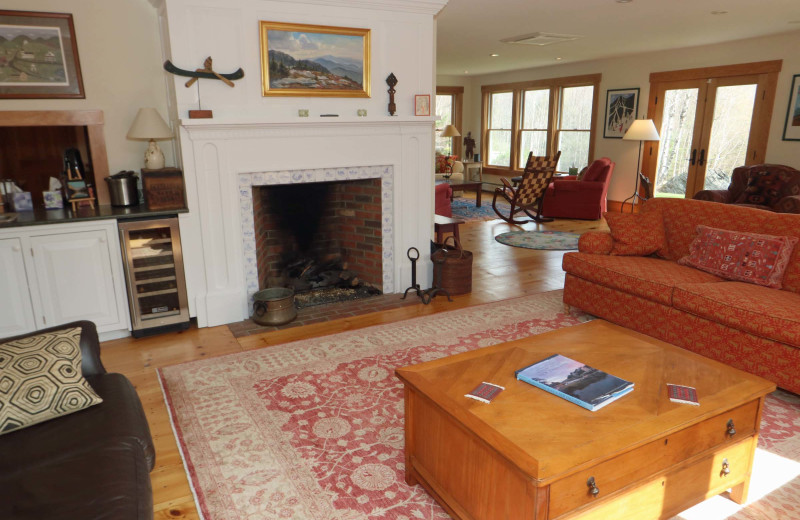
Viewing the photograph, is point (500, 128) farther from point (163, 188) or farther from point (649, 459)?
point (649, 459)

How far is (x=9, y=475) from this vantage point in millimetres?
1559

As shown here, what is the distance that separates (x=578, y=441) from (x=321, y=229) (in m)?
3.58

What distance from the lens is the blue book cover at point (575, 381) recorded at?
6.14 ft

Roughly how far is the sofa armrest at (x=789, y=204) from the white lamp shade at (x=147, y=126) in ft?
19.0

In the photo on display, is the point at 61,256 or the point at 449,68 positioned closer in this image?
the point at 61,256

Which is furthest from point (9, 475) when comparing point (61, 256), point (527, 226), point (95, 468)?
point (527, 226)

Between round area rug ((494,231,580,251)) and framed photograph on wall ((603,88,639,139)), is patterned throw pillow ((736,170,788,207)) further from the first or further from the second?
framed photograph on wall ((603,88,639,139))

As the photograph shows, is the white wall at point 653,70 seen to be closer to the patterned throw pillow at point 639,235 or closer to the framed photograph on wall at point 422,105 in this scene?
the patterned throw pillow at point 639,235

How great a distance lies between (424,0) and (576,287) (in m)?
2.41

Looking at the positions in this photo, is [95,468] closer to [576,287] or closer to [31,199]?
[31,199]

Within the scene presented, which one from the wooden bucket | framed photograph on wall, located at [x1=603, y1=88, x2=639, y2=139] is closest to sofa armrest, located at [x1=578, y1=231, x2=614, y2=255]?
the wooden bucket

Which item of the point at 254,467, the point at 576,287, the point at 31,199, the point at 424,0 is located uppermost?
the point at 424,0

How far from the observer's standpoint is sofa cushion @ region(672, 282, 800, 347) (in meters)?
2.67

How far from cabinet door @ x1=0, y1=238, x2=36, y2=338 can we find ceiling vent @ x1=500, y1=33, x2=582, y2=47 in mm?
5486
